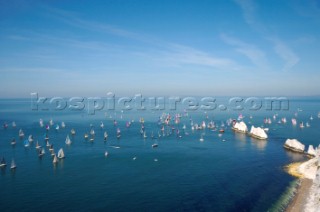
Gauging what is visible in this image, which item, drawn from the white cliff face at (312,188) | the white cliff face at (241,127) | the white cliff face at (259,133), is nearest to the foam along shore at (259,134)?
the white cliff face at (259,133)

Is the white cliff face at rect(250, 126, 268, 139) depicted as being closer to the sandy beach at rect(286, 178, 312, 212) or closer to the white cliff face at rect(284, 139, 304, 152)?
the white cliff face at rect(284, 139, 304, 152)

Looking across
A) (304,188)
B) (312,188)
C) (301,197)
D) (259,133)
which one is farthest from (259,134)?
(301,197)

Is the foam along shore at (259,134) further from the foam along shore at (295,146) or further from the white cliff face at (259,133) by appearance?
the foam along shore at (295,146)

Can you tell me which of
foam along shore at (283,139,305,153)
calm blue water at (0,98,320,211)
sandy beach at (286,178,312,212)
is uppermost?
foam along shore at (283,139,305,153)

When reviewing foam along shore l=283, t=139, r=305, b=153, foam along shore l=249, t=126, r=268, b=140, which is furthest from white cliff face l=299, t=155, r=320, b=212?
foam along shore l=249, t=126, r=268, b=140

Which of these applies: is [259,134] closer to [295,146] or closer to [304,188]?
[295,146]

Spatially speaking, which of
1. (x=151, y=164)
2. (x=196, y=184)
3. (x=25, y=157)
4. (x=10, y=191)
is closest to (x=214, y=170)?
(x=196, y=184)

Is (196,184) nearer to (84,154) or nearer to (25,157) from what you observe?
(84,154)
